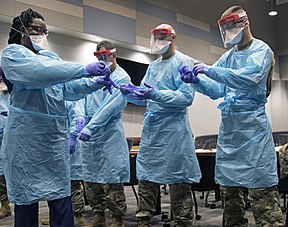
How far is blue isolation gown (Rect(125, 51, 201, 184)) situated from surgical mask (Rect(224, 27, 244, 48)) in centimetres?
48

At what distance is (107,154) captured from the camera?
2842 mm

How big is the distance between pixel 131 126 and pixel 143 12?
2.06 m

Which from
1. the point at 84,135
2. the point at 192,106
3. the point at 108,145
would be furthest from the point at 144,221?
the point at 192,106

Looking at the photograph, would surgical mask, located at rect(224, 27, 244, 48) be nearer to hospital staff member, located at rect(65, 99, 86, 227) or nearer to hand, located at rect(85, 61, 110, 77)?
hand, located at rect(85, 61, 110, 77)

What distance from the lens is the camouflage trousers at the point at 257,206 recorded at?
6.66 ft

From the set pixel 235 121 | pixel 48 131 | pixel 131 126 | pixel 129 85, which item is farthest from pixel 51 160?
pixel 131 126

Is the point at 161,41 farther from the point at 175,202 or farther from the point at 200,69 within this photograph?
the point at 175,202

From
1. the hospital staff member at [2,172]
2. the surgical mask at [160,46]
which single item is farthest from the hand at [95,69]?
the hospital staff member at [2,172]

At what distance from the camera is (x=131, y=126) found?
7.05m

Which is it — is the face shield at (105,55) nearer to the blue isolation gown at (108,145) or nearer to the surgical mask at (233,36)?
the blue isolation gown at (108,145)

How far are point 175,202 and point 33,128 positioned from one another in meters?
1.14

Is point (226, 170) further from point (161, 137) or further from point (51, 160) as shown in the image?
point (51, 160)

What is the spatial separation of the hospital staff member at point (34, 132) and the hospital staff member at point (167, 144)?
699 millimetres

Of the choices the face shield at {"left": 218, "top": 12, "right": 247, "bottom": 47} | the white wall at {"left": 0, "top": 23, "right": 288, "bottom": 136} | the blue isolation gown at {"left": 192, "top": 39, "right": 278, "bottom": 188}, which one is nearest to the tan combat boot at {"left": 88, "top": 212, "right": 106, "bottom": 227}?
the blue isolation gown at {"left": 192, "top": 39, "right": 278, "bottom": 188}
